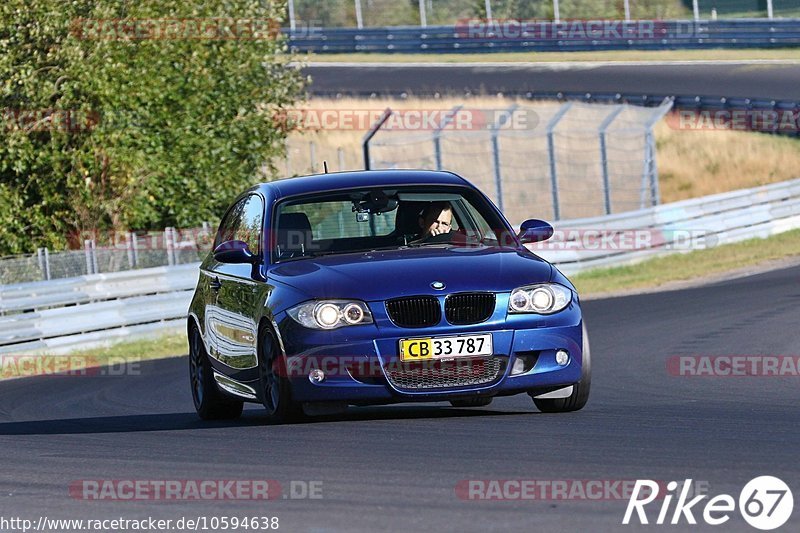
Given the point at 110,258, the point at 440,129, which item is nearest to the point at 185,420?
the point at 110,258

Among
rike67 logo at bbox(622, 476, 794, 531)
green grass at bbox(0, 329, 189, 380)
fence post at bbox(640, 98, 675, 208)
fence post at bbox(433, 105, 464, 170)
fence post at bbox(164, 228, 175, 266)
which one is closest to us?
rike67 logo at bbox(622, 476, 794, 531)

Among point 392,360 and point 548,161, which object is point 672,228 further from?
point 392,360

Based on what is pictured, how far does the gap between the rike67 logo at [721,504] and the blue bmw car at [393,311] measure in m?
2.46

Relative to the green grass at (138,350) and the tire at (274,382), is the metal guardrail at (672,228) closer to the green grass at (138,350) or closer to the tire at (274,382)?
the green grass at (138,350)

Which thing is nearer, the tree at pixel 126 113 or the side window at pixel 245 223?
the side window at pixel 245 223

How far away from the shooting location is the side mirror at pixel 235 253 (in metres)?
9.77

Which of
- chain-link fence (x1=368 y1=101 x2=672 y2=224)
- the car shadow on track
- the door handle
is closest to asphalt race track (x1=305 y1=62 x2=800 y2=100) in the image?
chain-link fence (x1=368 y1=101 x2=672 y2=224)

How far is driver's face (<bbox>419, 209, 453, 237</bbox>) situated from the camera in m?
9.87

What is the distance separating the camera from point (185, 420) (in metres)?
11.0

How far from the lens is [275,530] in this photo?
5891 mm

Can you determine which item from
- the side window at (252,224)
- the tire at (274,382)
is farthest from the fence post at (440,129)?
the tire at (274,382)

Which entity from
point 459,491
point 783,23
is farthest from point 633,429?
point 783,23

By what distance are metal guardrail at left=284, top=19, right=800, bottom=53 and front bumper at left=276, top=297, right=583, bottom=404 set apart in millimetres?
38245

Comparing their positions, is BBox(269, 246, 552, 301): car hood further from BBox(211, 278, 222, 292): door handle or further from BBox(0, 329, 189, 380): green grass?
BBox(0, 329, 189, 380): green grass
